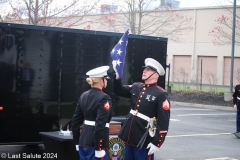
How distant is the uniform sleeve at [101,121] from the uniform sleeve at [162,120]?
2.16 ft

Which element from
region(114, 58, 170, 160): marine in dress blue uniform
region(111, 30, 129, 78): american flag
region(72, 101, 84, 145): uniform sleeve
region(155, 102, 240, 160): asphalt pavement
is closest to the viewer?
region(114, 58, 170, 160): marine in dress blue uniform

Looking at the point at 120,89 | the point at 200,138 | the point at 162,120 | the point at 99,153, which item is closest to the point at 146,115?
the point at 162,120

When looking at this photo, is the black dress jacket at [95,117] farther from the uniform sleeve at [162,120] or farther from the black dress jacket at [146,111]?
the uniform sleeve at [162,120]

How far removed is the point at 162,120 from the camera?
637 cm

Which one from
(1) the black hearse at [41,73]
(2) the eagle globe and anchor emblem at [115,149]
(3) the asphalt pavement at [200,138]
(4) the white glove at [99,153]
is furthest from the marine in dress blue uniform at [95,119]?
(3) the asphalt pavement at [200,138]

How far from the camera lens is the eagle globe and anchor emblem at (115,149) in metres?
8.21

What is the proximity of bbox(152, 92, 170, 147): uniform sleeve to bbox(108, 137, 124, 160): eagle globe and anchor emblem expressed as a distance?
76.9 inches

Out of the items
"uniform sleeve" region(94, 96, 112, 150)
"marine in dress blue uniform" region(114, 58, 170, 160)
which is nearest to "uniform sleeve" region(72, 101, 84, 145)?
"uniform sleeve" region(94, 96, 112, 150)

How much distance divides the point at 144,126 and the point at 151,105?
0.96ft

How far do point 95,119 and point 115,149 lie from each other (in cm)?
203

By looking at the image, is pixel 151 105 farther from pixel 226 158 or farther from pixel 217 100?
pixel 217 100

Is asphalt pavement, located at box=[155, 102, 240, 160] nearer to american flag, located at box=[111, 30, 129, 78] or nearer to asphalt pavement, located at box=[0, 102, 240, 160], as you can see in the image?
asphalt pavement, located at box=[0, 102, 240, 160]

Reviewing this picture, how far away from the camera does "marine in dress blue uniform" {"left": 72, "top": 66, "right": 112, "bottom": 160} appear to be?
20.6 feet

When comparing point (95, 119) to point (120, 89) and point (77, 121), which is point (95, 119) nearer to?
point (77, 121)
